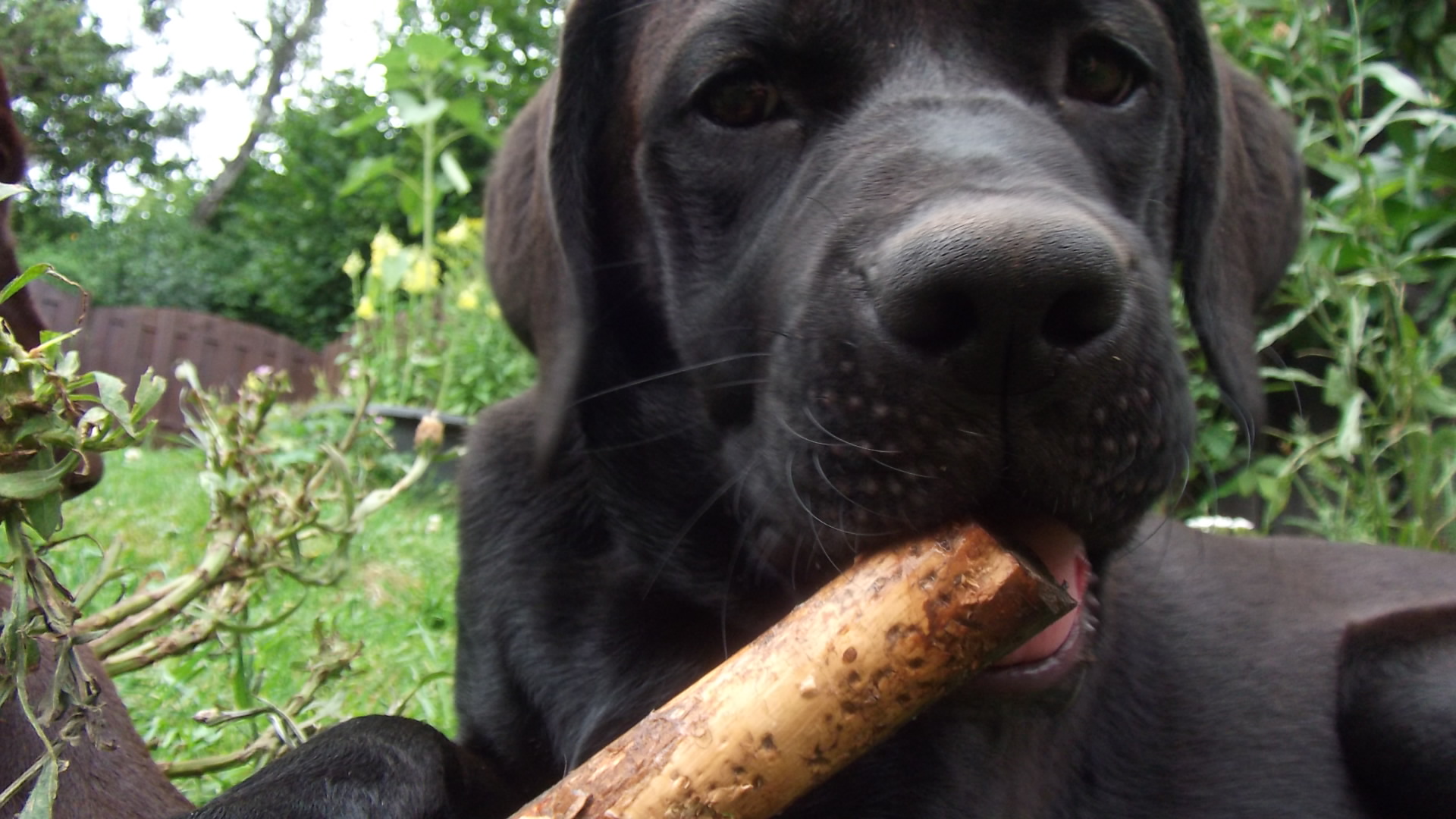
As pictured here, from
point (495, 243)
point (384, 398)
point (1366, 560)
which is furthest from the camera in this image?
point (384, 398)

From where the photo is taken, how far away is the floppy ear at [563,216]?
1969mm

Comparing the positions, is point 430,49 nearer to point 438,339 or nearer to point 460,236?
point 460,236

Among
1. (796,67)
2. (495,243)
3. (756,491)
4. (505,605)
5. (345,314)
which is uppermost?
(796,67)

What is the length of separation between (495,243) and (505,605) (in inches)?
29.2

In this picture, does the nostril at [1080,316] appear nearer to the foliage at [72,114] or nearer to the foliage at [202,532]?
the foliage at [202,532]

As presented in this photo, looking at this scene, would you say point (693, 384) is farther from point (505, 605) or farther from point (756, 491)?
point (505, 605)

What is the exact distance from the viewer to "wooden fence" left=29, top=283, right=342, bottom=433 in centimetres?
1683

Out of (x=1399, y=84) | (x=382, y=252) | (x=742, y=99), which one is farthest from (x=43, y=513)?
(x=382, y=252)

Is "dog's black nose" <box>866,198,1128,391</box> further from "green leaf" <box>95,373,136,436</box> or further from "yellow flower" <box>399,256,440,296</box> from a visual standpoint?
"yellow flower" <box>399,256,440,296</box>

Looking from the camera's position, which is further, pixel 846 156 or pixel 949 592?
pixel 846 156

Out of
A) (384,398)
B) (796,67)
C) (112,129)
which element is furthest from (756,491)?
(112,129)

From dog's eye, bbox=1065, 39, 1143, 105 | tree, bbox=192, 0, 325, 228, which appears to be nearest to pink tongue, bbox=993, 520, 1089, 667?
dog's eye, bbox=1065, 39, 1143, 105

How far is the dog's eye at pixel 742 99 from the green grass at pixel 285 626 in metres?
1.19

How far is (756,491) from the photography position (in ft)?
5.90
